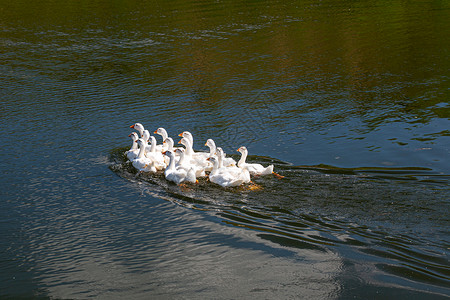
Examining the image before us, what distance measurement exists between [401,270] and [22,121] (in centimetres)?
1224

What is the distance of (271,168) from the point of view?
11.9 metres

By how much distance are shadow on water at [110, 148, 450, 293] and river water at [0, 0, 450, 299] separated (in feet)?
0.12

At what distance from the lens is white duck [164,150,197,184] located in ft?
40.0

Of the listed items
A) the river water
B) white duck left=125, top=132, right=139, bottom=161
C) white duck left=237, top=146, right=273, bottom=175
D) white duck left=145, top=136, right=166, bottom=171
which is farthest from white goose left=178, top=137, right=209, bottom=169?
white duck left=125, top=132, right=139, bottom=161

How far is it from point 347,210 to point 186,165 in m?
4.23

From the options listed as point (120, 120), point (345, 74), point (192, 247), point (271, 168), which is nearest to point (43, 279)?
point (192, 247)

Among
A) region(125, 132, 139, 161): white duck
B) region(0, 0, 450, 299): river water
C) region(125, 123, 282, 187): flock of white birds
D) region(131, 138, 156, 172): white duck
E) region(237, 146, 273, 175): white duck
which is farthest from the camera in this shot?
region(125, 132, 139, 161): white duck

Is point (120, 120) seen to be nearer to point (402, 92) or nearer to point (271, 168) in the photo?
point (271, 168)

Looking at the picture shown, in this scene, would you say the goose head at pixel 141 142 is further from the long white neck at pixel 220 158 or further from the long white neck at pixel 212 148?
the long white neck at pixel 220 158

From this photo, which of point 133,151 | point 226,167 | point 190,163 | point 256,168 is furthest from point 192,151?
point 256,168

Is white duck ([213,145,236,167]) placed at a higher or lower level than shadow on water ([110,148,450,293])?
higher

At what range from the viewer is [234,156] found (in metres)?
13.6

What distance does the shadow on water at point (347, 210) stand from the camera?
8.74 m

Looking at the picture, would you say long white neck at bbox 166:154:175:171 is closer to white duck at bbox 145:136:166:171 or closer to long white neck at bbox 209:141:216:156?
white duck at bbox 145:136:166:171
